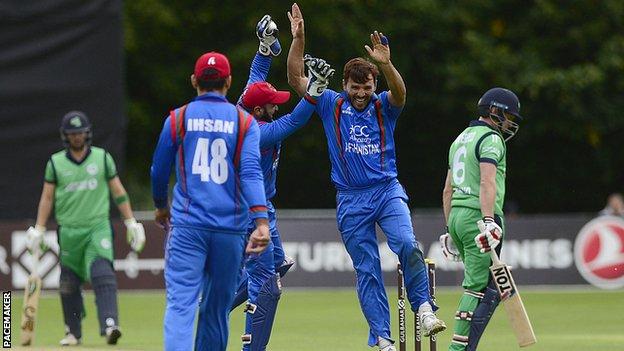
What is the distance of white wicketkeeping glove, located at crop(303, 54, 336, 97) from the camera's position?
10.6m

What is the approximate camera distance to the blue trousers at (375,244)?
10742 millimetres

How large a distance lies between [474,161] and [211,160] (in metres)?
2.57

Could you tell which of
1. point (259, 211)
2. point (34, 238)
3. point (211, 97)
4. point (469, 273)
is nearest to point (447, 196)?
point (469, 273)

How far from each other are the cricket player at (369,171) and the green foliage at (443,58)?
1707 cm

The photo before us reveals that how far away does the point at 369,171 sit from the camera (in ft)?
35.9

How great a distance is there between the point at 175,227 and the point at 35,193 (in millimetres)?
11334

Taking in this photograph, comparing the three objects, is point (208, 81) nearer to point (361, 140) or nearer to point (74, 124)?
point (361, 140)

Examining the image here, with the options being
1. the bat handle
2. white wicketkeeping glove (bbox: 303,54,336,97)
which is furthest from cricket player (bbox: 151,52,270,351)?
the bat handle

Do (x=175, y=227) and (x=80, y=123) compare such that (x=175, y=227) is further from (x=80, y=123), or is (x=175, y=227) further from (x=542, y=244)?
(x=542, y=244)

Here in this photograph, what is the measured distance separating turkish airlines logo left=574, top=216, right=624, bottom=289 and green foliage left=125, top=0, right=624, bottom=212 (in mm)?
6679

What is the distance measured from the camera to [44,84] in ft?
65.3

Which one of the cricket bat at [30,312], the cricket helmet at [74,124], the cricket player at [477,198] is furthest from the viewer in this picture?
the cricket helmet at [74,124]

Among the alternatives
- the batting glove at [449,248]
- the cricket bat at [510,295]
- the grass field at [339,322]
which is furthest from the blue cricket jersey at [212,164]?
the grass field at [339,322]

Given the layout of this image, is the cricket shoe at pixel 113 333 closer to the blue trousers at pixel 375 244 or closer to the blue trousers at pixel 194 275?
the blue trousers at pixel 375 244
